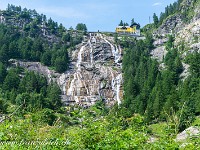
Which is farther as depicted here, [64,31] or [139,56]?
[64,31]

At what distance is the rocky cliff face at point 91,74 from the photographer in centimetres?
10744

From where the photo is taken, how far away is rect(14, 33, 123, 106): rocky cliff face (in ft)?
352

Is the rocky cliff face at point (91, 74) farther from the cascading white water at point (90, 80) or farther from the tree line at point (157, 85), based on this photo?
the tree line at point (157, 85)

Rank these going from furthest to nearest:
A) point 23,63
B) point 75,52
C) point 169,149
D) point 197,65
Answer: point 75,52 → point 23,63 → point 197,65 → point 169,149

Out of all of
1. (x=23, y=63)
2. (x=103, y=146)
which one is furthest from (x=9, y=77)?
(x=103, y=146)

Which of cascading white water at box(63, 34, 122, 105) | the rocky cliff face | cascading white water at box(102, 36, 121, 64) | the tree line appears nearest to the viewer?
the tree line

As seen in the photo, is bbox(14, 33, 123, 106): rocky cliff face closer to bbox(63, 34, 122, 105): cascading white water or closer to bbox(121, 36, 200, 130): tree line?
bbox(63, 34, 122, 105): cascading white water

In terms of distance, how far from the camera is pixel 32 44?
132m

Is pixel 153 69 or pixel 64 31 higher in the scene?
pixel 64 31

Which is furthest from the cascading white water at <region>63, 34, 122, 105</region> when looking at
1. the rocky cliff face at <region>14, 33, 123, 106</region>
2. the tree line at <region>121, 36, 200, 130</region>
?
the tree line at <region>121, 36, 200, 130</region>

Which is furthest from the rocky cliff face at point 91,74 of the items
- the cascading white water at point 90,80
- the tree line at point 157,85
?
the tree line at point 157,85

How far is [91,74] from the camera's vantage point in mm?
115875

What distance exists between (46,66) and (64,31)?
1290 inches

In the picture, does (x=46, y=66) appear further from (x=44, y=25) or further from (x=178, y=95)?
(x=178, y=95)
